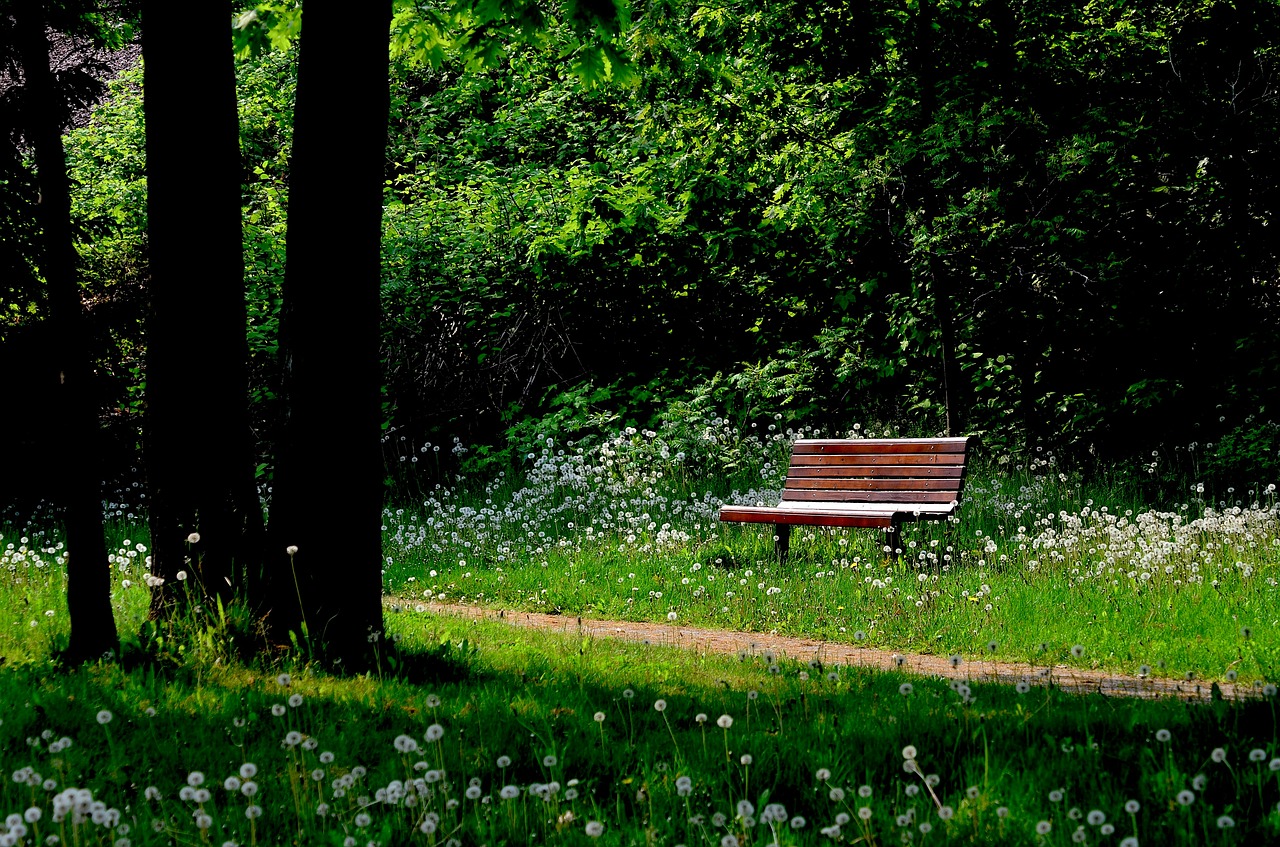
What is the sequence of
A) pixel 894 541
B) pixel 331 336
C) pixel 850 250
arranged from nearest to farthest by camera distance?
pixel 331 336 < pixel 894 541 < pixel 850 250

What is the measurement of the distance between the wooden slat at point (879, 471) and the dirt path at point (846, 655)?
2533 millimetres

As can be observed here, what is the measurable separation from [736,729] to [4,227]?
987cm

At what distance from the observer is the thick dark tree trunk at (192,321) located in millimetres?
5270

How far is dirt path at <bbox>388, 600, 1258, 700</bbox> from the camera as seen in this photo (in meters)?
5.01

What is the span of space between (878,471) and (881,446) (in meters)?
0.25

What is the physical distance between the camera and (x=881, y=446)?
366 inches

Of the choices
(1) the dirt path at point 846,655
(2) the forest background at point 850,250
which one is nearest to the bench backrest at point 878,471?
(2) the forest background at point 850,250

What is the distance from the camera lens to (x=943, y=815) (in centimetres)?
266

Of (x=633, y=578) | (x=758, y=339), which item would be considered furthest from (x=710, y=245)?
(x=633, y=578)

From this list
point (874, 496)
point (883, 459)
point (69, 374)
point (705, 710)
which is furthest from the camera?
point (883, 459)

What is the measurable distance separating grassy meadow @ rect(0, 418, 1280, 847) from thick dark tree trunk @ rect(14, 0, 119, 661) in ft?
0.79

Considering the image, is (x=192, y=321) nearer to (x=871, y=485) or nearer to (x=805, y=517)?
(x=805, y=517)

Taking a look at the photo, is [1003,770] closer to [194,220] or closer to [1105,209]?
[194,220]

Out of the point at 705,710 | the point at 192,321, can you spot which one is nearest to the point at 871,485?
the point at 705,710
